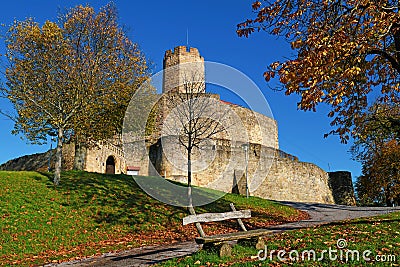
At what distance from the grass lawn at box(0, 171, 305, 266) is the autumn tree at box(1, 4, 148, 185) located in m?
1.84

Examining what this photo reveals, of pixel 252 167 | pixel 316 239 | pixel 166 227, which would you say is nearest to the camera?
pixel 316 239

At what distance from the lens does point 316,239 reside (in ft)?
26.7

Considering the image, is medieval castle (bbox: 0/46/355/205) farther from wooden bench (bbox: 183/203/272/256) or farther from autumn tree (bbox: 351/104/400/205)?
wooden bench (bbox: 183/203/272/256)

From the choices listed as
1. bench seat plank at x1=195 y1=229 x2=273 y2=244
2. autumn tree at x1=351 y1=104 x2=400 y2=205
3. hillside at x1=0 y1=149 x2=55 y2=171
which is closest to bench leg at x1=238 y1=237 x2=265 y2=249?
bench seat plank at x1=195 y1=229 x2=273 y2=244

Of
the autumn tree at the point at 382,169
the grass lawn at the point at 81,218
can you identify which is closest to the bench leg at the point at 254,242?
the grass lawn at the point at 81,218

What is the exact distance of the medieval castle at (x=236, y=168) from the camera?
87.5ft

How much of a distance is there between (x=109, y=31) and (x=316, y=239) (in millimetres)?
13859

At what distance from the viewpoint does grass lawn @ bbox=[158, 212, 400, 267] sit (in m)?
6.23

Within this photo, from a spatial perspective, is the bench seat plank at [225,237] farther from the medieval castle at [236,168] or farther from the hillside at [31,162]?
the hillside at [31,162]

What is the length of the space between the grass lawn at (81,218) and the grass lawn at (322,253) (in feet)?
14.5

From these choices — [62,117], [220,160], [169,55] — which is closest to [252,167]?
[220,160]

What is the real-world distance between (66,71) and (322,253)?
14293mm

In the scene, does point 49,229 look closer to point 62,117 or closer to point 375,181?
point 62,117

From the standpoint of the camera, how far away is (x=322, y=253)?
661 cm
